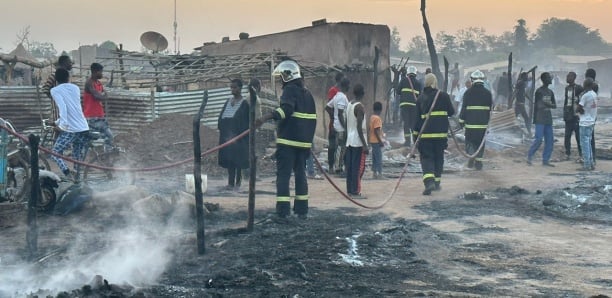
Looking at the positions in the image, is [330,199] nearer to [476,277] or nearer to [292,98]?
[292,98]

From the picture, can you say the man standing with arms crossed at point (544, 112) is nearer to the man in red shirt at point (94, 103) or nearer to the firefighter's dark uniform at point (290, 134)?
the firefighter's dark uniform at point (290, 134)

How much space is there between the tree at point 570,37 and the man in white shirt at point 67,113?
83.3 m

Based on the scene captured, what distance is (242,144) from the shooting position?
36.2ft

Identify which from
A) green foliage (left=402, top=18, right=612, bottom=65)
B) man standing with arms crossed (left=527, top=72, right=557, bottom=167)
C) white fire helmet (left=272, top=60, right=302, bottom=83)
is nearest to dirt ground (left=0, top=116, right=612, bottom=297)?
white fire helmet (left=272, top=60, right=302, bottom=83)

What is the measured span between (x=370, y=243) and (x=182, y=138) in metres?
9.23

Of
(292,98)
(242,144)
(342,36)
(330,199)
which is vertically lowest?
(330,199)

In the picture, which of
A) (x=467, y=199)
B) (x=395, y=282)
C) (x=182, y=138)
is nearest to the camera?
(x=395, y=282)

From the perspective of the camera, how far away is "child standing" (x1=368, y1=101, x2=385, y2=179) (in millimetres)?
11727

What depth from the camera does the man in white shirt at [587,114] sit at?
1304 cm

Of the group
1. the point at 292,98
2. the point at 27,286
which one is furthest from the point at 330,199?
the point at 27,286

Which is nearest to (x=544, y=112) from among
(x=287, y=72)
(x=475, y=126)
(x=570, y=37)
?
(x=475, y=126)

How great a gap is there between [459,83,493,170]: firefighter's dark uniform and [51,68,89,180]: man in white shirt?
24.5 ft

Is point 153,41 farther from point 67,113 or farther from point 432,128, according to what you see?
point 432,128

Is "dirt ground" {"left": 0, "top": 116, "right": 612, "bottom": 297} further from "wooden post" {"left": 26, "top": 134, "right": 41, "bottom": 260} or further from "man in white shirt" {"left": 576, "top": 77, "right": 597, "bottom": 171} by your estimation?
"man in white shirt" {"left": 576, "top": 77, "right": 597, "bottom": 171}
